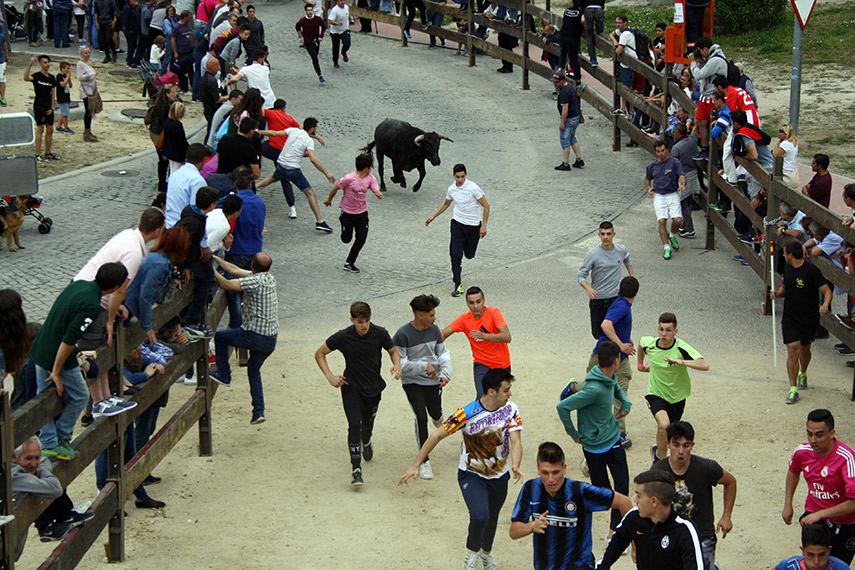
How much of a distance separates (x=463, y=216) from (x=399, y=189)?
511 cm

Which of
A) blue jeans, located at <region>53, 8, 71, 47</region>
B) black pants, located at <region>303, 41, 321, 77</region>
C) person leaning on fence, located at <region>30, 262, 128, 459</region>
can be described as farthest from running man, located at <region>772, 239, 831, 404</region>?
blue jeans, located at <region>53, 8, 71, 47</region>

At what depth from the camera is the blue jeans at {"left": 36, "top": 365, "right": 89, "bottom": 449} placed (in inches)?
276

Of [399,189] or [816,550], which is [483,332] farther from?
[399,189]

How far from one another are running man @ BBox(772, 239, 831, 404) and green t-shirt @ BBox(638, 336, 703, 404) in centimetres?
229

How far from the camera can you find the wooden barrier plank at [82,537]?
6748mm

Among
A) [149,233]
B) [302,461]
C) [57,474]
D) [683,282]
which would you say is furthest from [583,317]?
[57,474]

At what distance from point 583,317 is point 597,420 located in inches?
210

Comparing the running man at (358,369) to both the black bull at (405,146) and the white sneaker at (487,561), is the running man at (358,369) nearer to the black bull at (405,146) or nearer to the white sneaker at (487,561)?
the white sneaker at (487,561)

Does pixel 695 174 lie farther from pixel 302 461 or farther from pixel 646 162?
pixel 302 461

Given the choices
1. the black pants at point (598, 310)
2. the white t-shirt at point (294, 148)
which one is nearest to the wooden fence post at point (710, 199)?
the black pants at point (598, 310)

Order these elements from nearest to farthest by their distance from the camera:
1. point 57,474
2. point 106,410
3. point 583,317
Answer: point 57,474 < point 106,410 < point 583,317

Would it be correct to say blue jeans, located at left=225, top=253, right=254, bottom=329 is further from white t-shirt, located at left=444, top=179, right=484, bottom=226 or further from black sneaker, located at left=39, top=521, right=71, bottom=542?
black sneaker, located at left=39, top=521, right=71, bottom=542

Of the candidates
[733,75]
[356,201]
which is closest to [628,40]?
[733,75]

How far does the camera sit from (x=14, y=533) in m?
6.11
